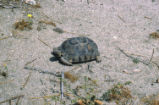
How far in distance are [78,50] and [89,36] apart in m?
0.91

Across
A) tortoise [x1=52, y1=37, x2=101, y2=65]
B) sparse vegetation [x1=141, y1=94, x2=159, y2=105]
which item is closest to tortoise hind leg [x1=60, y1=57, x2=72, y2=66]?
tortoise [x1=52, y1=37, x2=101, y2=65]

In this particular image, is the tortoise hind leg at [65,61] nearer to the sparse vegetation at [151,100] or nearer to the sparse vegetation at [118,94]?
the sparse vegetation at [118,94]

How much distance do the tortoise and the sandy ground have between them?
11 centimetres

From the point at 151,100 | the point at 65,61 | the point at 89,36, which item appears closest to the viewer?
the point at 151,100

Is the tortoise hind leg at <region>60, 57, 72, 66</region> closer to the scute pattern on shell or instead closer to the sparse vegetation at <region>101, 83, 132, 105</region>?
the scute pattern on shell

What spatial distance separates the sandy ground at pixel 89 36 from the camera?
3170 mm

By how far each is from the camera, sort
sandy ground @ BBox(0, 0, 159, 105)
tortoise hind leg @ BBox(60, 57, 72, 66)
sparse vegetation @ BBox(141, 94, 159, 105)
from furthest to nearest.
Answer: tortoise hind leg @ BBox(60, 57, 72, 66)
sandy ground @ BBox(0, 0, 159, 105)
sparse vegetation @ BBox(141, 94, 159, 105)

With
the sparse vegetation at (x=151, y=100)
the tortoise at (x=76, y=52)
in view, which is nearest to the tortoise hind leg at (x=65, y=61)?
the tortoise at (x=76, y=52)

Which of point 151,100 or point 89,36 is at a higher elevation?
point 89,36

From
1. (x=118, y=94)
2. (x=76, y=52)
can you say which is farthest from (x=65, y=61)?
(x=118, y=94)

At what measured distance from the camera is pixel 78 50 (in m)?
3.55

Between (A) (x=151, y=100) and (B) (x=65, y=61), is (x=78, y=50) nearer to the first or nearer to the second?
(B) (x=65, y=61)

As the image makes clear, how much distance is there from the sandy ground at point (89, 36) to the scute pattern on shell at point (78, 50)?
0.47ft

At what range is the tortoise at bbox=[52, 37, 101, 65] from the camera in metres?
3.53
